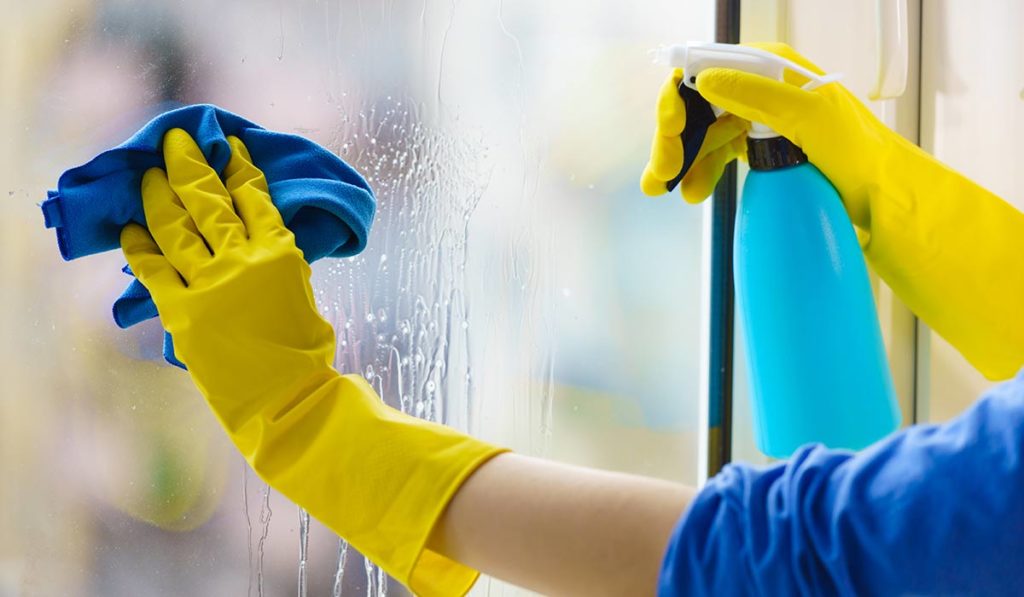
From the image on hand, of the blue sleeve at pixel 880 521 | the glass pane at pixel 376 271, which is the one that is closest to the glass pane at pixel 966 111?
the glass pane at pixel 376 271

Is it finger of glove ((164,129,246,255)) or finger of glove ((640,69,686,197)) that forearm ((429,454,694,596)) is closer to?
finger of glove ((164,129,246,255))

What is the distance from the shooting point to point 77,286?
31.0 inches

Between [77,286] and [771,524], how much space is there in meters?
0.63

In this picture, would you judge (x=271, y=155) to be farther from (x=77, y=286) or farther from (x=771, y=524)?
(x=771, y=524)

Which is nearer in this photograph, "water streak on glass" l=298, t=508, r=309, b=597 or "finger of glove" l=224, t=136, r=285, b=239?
"finger of glove" l=224, t=136, r=285, b=239

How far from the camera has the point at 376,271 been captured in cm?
92

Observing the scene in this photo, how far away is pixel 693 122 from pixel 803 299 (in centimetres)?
19

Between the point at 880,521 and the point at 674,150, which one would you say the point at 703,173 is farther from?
the point at 880,521

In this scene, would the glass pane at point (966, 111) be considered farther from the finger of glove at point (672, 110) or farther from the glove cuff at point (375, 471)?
the glove cuff at point (375, 471)

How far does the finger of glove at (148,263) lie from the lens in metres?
0.56

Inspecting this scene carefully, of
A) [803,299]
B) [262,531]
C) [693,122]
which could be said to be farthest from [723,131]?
[262,531]

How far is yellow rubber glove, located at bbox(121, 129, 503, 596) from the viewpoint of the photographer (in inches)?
19.3

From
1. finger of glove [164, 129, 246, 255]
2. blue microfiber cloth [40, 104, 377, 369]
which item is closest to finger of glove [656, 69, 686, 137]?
blue microfiber cloth [40, 104, 377, 369]

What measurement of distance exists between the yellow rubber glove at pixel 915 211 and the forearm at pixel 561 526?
0.44 metres
